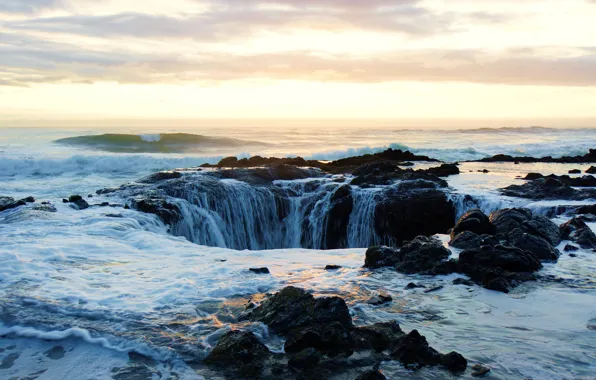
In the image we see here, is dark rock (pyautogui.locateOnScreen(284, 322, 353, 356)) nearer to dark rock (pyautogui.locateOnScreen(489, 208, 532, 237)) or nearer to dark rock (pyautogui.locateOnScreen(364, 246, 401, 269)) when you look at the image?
dark rock (pyautogui.locateOnScreen(364, 246, 401, 269))

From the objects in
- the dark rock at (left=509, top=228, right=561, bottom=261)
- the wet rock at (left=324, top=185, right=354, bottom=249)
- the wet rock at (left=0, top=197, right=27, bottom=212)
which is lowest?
the wet rock at (left=324, top=185, right=354, bottom=249)

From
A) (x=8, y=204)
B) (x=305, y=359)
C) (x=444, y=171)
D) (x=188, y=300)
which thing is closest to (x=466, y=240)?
(x=188, y=300)

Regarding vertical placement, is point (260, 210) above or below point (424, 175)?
below

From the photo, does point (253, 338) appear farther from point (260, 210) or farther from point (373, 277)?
point (260, 210)

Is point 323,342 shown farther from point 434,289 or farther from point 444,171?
point 444,171

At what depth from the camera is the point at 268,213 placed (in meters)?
16.9

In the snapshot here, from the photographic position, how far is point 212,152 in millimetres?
53312

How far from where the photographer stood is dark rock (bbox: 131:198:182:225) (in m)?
14.3

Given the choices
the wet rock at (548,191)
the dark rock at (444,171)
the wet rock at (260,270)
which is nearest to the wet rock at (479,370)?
the wet rock at (260,270)

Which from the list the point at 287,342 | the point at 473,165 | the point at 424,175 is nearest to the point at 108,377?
the point at 287,342

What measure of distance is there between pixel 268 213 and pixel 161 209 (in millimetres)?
3735

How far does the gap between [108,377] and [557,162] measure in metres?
28.0

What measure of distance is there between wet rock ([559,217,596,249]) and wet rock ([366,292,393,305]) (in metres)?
5.39

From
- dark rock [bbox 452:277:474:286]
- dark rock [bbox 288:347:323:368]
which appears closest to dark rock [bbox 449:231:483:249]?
dark rock [bbox 452:277:474:286]
